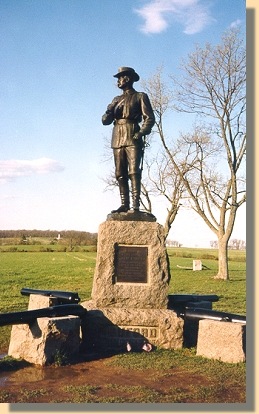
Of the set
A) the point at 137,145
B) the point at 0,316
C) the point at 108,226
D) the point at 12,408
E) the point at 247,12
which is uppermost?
the point at 247,12

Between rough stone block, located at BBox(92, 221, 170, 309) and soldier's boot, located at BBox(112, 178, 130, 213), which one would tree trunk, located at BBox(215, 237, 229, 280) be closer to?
soldier's boot, located at BBox(112, 178, 130, 213)

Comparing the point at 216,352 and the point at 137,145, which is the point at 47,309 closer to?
the point at 216,352

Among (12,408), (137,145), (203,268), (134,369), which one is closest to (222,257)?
(203,268)

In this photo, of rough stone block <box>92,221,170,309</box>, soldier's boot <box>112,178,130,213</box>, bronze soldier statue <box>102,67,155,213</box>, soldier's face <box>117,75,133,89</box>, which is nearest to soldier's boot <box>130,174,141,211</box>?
bronze soldier statue <box>102,67,155,213</box>

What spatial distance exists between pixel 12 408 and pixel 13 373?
113 centimetres

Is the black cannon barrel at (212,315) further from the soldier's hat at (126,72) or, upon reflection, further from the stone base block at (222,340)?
the soldier's hat at (126,72)

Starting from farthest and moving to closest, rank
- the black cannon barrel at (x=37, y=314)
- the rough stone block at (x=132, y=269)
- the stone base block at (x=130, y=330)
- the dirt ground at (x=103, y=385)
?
the rough stone block at (x=132, y=269) < the stone base block at (x=130, y=330) < the black cannon barrel at (x=37, y=314) < the dirt ground at (x=103, y=385)

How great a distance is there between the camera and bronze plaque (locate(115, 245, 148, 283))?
21.4ft

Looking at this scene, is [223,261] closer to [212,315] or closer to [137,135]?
[137,135]

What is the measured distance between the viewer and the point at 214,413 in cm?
391

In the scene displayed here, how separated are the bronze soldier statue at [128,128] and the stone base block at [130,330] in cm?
159

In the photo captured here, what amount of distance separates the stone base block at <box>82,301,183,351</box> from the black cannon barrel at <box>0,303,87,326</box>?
0.92 ft

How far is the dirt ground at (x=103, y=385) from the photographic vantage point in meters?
4.29

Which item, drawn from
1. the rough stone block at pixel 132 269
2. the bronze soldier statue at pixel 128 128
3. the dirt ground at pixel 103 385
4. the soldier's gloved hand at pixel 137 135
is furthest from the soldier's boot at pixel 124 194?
the dirt ground at pixel 103 385
